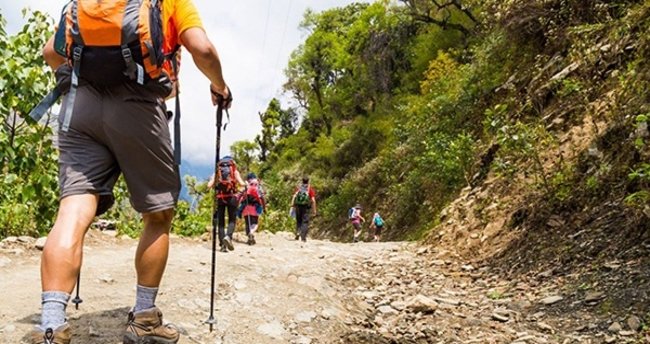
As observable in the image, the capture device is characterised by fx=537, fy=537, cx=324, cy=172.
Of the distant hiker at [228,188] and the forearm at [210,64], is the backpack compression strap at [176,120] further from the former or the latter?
the distant hiker at [228,188]

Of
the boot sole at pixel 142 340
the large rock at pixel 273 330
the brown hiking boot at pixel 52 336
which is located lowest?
the large rock at pixel 273 330

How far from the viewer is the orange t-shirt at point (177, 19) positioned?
290cm

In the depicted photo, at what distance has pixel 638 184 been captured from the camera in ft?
18.1

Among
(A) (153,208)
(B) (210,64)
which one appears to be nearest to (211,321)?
(A) (153,208)

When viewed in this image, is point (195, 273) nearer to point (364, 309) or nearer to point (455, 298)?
point (364, 309)

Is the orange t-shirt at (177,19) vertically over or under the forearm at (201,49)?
over

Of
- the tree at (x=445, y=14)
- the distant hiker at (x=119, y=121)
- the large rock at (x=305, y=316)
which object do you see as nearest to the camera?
the distant hiker at (x=119, y=121)

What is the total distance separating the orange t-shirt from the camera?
290cm

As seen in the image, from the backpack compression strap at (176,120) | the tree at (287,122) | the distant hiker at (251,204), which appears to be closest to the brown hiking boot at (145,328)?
the backpack compression strap at (176,120)

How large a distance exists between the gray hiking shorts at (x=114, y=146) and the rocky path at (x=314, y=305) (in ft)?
3.50

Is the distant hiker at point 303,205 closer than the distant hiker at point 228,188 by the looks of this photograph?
No

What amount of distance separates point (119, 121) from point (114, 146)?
0.44ft

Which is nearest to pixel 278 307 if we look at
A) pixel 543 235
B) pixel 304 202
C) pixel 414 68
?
pixel 543 235

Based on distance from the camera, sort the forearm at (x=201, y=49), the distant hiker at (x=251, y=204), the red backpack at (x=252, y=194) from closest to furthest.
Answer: the forearm at (x=201, y=49) → the distant hiker at (x=251, y=204) → the red backpack at (x=252, y=194)
